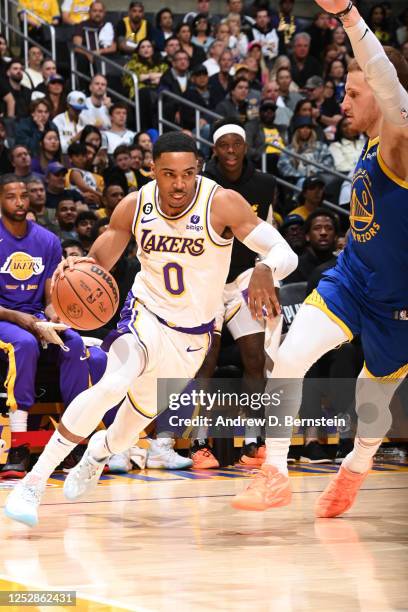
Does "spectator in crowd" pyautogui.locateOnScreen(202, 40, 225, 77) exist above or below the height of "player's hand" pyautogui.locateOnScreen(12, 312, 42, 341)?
above

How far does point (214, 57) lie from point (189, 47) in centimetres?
41

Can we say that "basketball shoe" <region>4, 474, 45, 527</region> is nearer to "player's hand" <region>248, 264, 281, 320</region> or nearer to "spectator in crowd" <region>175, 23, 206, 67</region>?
"player's hand" <region>248, 264, 281, 320</region>

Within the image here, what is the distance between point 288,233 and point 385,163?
4.90 meters

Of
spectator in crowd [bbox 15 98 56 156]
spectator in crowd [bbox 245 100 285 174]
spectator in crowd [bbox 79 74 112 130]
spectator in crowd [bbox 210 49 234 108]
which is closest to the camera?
spectator in crowd [bbox 15 98 56 156]

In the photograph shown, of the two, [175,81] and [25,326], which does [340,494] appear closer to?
[25,326]

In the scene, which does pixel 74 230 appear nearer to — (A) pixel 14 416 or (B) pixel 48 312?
(B) pixel 48 312

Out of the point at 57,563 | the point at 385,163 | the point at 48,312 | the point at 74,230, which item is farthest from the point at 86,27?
the point at 57,563

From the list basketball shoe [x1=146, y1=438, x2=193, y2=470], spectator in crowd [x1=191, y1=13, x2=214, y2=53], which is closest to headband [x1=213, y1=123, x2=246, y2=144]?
basketball shoe [x1=146, y1=438, x2=193, y2=470]

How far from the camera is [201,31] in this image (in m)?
15.4

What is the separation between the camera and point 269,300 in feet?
15.8

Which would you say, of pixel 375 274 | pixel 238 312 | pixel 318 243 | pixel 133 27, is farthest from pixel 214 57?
pixel 375 274

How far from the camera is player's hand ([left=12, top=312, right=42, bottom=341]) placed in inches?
292

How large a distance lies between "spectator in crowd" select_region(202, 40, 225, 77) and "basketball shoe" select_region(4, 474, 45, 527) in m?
10.4

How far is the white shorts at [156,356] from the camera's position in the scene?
17.6ft
